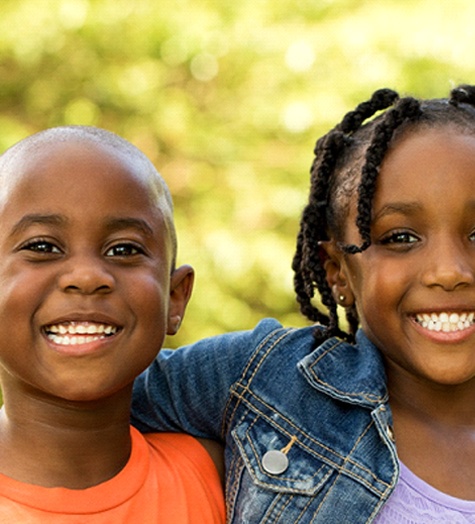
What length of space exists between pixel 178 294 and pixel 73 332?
418 mm

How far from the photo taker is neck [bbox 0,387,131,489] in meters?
2.22

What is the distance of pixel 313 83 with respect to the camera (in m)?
5.00

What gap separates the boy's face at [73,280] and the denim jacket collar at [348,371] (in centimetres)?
48

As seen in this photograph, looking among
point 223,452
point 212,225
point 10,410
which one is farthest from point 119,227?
point 212,225

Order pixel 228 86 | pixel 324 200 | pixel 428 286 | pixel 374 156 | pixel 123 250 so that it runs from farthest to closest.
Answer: pixel 228 86 < pixel 324 200 < pixel 374 156 < pixel 428 286 < pixel 123 250

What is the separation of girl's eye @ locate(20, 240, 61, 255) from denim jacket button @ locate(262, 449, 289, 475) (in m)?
0.72

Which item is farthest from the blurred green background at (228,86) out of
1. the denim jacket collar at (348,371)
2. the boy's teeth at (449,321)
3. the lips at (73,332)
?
the lips at (73,332)

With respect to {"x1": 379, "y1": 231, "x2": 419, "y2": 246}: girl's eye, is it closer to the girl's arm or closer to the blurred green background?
the girl's arm

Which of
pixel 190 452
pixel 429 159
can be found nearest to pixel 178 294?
pixel 190 452

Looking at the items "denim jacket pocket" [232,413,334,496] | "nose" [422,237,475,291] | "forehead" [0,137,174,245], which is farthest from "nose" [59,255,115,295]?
"nose" [422,237,475,291]

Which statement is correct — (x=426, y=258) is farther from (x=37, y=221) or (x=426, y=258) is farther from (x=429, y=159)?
(x=37, y=221)

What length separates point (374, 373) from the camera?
8.39 ft

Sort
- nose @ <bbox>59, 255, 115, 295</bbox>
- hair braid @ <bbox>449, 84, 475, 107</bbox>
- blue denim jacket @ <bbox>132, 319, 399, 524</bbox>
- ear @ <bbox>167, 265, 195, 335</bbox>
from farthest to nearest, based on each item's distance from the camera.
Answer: hair braid @ <bbox>449, 84, 475, 107</bbox>
ear @ <bbox>167, 265, 195, 335</bbox>
blue denim jacket @ <bbox>132, 319, 399, 524</bbox>
nose @ <bbox>59, 255, 115, 295</bbox>

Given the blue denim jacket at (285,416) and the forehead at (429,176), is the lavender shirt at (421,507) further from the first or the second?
the forehead at (429,176)
